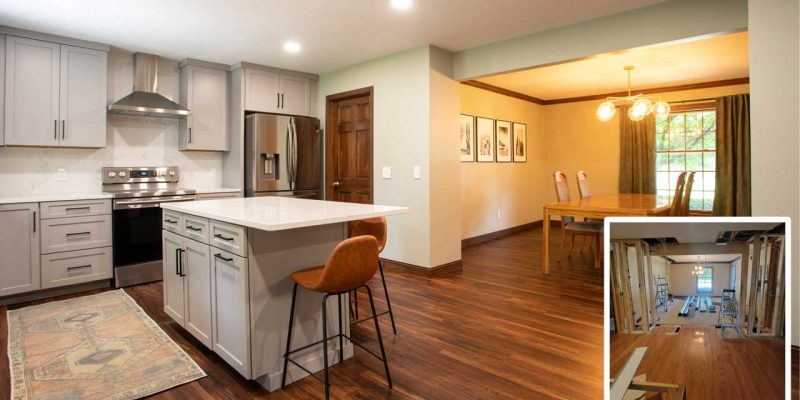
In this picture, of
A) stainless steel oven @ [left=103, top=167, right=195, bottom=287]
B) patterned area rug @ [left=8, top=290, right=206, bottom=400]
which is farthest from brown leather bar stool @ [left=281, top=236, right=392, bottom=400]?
stainless steel oven @ [left=103, top=167, right=195, bottom=287]

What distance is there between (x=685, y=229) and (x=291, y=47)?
440 cm

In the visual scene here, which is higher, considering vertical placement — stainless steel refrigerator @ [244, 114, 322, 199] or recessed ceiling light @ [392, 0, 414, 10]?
recessed ceiling light @ [392, 0, 414, 10]

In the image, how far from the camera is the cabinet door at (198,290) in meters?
2.45

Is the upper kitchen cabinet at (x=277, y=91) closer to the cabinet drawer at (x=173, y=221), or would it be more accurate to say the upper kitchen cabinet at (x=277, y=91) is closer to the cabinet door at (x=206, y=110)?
the cabinet door at (x=206, y=110)

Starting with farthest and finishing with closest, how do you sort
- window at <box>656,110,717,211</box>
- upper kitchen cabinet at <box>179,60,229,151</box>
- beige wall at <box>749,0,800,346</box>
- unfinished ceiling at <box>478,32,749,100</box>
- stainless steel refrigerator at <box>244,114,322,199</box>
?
window at <box>656,110,717,211</box>, stainless steel refrigerator at <box>244,114,322,199</box>, upper kitchen cabinet at <box>179,60,229,151</box>, unfinished ceiling at <box>478,32,749,100</box>, beige wall at <box>749,0,800,346</box>

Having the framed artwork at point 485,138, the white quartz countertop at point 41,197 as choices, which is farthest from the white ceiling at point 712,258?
the framed artwork at point 485,138

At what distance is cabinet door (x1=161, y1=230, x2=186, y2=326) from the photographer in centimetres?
277

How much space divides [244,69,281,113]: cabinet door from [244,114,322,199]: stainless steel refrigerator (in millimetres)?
156

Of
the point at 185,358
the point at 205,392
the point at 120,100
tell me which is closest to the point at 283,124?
the point at 120,100

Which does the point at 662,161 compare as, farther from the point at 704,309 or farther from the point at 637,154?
the point at 704,309

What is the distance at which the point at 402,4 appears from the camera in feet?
10.7

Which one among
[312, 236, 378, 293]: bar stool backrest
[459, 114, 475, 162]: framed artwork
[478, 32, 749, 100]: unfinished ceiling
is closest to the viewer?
[312, 236, 378, 293]: bar stool backrest

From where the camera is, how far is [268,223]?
1855 millimetres

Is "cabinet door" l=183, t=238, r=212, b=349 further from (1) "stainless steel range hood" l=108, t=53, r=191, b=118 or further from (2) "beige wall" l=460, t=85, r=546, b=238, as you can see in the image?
(2) "beige wall" l=460, t=85, r=546, b=238
